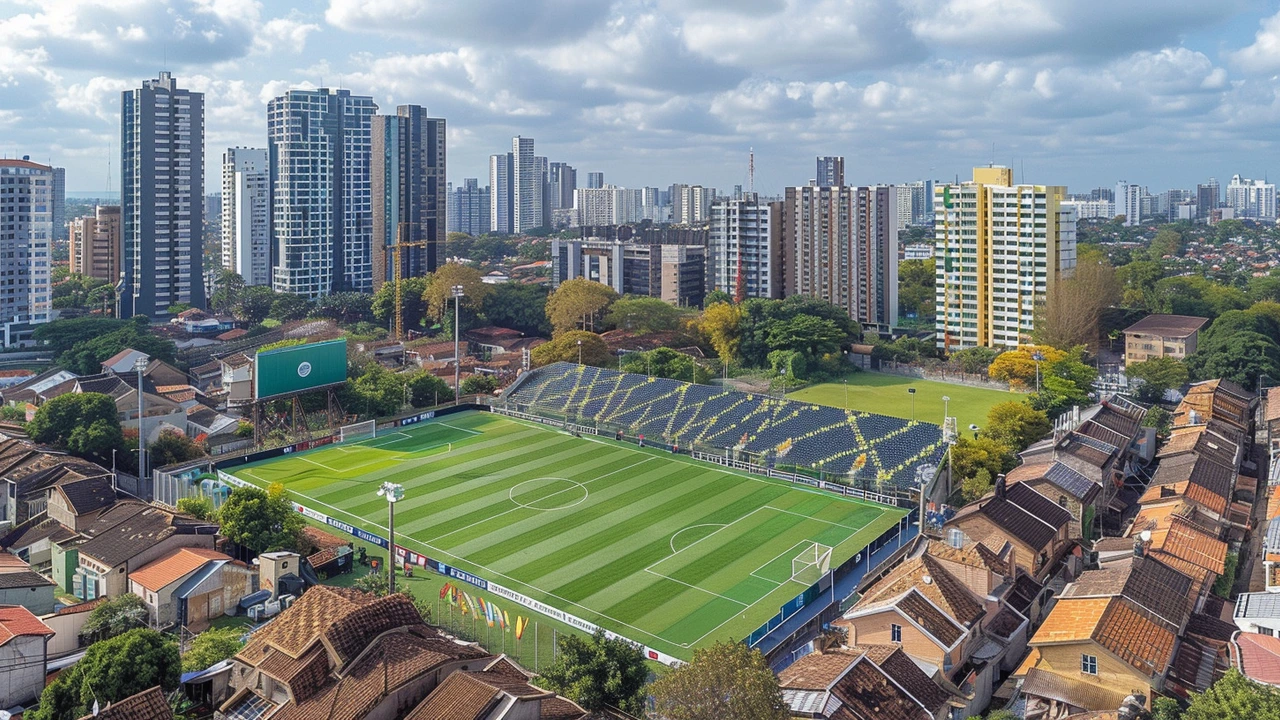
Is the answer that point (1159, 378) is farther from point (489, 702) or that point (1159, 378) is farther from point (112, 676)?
point (112, 676)

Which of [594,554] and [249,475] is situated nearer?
[594,554]

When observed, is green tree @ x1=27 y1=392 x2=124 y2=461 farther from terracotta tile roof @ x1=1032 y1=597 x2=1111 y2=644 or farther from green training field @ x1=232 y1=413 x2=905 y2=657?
terracotta tile roof @ x1=1032 y1=597 x2=1111 y2=644

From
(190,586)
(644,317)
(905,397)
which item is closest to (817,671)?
(190,586)

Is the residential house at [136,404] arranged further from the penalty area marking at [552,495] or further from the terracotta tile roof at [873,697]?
the terracotta tile roof at [873,697]

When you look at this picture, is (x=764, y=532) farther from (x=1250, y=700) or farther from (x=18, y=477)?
(x=18, y=477)

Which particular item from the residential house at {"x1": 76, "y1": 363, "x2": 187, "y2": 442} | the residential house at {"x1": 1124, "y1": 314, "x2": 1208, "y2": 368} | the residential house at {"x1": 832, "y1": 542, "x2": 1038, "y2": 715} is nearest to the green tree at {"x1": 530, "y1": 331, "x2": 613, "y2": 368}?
the residential house at {"x1": 76, "y1": 363, "x2": 187, "y2": 442}

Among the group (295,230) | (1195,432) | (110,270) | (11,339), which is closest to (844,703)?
(1195,432)
